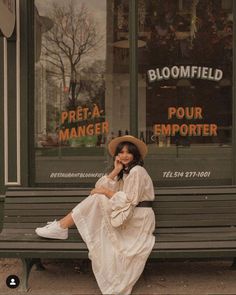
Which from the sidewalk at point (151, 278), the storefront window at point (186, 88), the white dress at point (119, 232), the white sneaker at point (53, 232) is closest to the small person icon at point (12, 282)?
the sidewalk at point (151, 278)

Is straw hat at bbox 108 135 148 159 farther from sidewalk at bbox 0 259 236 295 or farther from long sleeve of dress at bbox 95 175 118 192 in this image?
sidewalk at bbox 0 259 236 295

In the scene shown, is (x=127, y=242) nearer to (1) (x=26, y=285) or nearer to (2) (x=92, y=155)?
(1) (x=26, y=285)

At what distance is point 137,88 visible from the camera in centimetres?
598

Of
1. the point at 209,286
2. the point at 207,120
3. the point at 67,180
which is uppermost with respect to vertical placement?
the point at 207,120

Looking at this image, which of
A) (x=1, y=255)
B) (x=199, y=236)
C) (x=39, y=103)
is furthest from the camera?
(x=39, y=103)

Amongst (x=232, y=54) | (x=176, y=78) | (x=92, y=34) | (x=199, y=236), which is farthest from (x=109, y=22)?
(x=199, y=236)

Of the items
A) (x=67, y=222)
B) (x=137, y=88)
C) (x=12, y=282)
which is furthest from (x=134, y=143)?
(x=12, y=282)

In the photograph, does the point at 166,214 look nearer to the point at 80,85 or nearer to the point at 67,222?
the point at 67,222

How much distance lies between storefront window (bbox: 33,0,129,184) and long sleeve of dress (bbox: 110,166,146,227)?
1.47 meters

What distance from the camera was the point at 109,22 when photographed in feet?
20.1

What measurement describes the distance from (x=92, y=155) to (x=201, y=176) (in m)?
1.33

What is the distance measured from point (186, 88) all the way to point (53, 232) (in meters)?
2.54

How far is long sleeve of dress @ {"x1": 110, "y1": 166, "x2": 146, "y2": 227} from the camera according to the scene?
4523 millimetres

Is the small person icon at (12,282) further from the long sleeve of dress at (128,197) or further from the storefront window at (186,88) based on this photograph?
the storefront window at (186,88)
